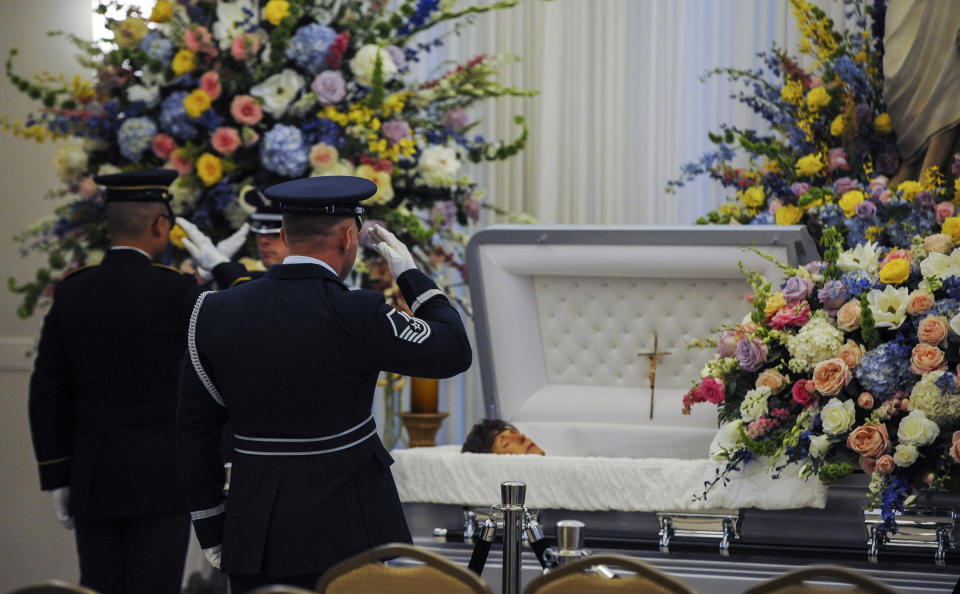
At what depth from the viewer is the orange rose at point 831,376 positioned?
98.0 inches

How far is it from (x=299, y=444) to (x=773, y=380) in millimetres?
1167

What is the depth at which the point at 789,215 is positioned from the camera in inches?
132

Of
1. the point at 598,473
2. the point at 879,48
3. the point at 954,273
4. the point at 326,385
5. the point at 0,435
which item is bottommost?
the point at 0,435

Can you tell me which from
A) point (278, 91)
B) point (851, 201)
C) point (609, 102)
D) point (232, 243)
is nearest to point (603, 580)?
point (851, 201)

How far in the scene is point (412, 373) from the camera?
6.79 feet

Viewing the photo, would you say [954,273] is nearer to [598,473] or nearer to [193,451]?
[598,473]

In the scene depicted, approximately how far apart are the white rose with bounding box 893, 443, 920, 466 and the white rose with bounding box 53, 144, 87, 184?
2.47 metres

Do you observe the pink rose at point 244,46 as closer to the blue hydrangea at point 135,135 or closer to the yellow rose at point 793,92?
the blue hydrangea at point 135,135

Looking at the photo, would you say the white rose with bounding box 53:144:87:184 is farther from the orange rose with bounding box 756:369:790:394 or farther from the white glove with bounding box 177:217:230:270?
the orange rose with bounding box 756:369:790:394

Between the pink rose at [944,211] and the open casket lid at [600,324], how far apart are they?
1.74 feet

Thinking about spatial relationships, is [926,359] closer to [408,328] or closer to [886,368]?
[886,368]

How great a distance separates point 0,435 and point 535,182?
2516 mm

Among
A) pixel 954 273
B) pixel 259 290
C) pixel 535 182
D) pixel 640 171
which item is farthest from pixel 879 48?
pixel 259 290

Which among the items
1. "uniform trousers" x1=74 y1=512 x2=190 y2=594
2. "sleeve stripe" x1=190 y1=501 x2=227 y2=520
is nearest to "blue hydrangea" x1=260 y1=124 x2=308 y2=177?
"uniform trousers" x1=74 y1=512 x2=190 y2=594
